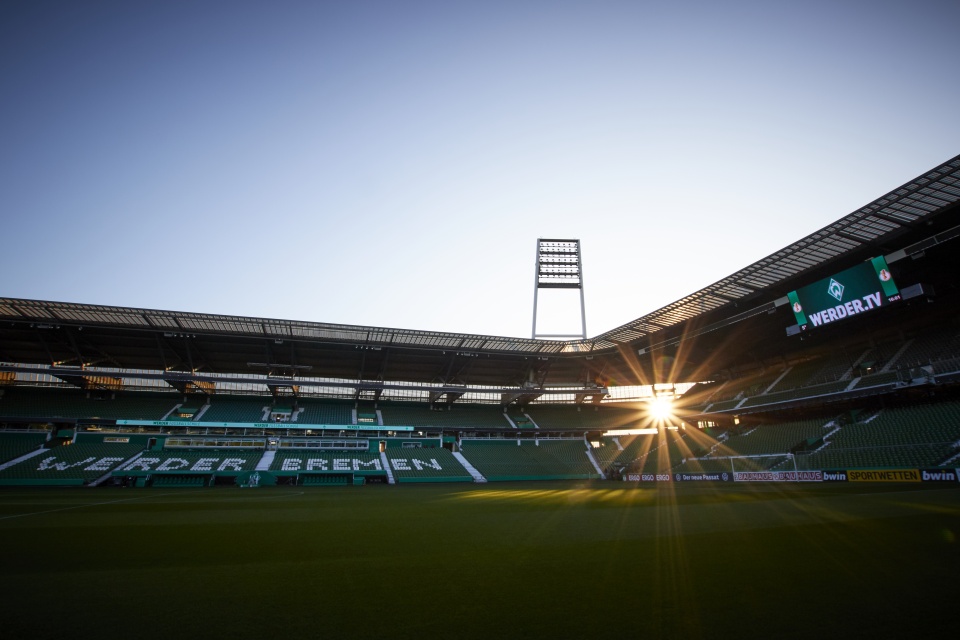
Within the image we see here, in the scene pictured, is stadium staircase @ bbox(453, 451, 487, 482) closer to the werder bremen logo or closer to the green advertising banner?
the green advertising banner

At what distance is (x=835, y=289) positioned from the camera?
2841 centimetres

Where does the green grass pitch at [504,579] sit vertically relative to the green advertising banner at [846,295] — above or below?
below

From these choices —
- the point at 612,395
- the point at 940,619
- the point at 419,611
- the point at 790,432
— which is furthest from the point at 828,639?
the point at 612,395

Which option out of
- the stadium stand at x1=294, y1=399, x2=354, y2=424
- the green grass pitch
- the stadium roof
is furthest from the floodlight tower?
the green grass pitch

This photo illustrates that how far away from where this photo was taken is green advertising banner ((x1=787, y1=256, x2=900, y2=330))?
25750mm

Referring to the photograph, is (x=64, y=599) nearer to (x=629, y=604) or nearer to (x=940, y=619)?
(x=629, y=604)

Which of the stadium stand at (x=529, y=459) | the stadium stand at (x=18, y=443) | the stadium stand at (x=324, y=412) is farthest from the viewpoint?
the stadium stand at (x=324, y=412)

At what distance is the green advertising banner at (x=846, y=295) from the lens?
84.5 ft

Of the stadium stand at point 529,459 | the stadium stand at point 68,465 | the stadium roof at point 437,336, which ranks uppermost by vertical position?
the stadium roof at point 437,336

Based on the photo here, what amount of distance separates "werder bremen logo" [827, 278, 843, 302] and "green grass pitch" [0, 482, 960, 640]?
21565 mm

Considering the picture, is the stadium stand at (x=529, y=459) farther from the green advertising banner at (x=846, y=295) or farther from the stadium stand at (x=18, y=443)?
the stadium stand at (x=18, y=443)

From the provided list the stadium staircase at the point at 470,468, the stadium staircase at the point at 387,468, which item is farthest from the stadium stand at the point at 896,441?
the stadium staircase at the point at 387,468

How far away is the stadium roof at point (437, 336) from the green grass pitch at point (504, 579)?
1989cm

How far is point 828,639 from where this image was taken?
11.1 ft
